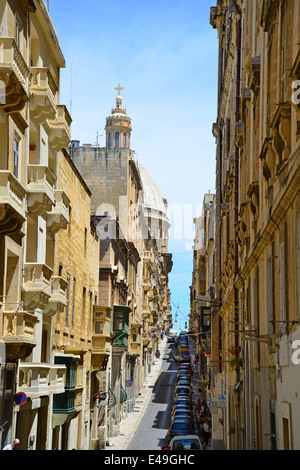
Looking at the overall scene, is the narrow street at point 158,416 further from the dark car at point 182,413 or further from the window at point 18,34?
the window at point 18,34

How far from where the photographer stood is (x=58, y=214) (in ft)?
86.3

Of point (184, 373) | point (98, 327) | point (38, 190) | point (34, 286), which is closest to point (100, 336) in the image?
point (98, 327)

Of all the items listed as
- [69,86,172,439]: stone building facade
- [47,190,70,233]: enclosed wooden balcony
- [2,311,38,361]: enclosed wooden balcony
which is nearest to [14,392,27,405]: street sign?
[2,311,38,361]: enclosed wooden balcony

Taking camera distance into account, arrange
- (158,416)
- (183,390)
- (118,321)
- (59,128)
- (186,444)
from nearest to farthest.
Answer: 1. (59,128)
2. (186,444)
3. (118,321)
4. (158,416)
5. (183,390)

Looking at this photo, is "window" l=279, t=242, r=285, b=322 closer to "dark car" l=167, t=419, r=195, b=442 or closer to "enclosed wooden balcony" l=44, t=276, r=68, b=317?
"enclosed wooden balcony" l=44, t=276, r=68, b=317

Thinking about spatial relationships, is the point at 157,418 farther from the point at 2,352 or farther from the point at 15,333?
the point at 2,352

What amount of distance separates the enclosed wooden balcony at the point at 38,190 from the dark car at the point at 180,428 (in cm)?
1928

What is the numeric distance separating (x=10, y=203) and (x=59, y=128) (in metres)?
8.27

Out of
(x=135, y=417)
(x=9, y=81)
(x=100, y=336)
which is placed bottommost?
(x=135, y=417)

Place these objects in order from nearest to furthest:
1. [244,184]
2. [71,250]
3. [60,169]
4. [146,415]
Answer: [244,184] → [60,169] → [71,250] → [146,415]

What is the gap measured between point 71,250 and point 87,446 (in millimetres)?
10857

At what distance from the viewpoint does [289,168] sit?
14461 millimetres

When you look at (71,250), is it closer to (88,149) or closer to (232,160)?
(232,160)
